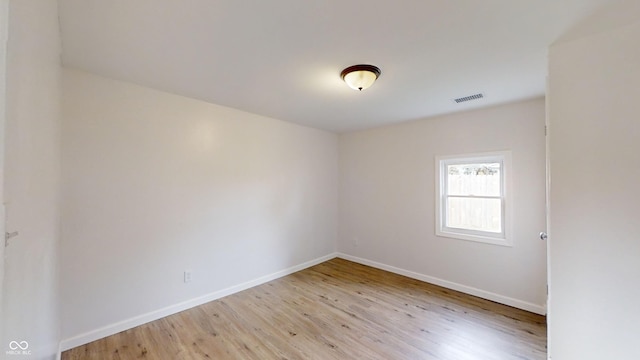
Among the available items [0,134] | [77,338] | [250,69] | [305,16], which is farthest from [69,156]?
[0,134]

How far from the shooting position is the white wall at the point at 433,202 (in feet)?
A: 9.22

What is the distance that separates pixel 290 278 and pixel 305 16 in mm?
3288

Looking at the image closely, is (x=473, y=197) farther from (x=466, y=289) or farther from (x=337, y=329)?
(x=337, y=329)

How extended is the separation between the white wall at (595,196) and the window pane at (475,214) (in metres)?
1.50

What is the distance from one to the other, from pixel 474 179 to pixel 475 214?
46 centimetres

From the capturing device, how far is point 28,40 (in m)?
0.75

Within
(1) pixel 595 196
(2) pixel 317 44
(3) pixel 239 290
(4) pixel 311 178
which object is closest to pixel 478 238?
(1) pixel 595 196

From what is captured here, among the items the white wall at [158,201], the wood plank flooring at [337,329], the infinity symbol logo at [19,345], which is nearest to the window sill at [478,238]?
the wood plank flooring at [337,329]

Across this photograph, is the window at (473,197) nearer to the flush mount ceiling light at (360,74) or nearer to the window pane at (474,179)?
the window pane at (474,179)

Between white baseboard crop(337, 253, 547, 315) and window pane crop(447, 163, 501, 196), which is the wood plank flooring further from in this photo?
window pane crop(447, 163, 501, 196)

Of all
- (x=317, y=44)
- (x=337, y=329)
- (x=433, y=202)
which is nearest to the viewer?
(x=317, y=44)

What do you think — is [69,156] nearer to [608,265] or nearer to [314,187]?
[314,187]

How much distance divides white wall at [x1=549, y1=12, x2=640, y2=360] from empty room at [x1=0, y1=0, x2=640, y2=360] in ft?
0.04

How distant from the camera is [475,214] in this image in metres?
3.35
